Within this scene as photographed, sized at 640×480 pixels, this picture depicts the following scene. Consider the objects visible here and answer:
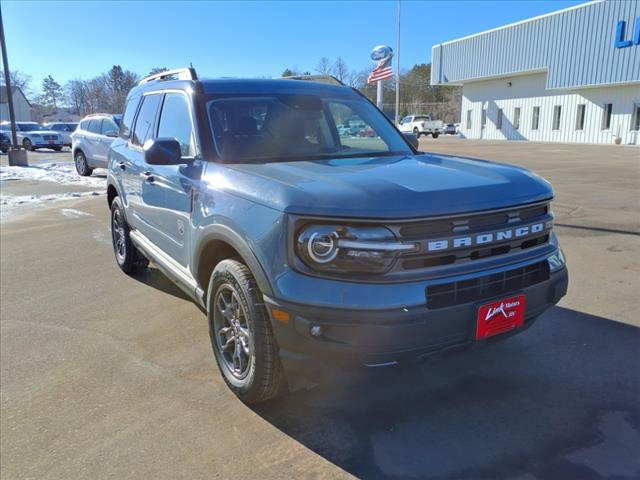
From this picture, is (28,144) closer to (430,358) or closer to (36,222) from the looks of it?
(36,222)

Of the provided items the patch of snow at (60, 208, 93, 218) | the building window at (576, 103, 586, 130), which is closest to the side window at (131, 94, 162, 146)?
the patch of snow at (60, 208, 93, 218)

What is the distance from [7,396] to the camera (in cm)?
347

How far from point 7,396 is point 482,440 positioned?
9.84 feet

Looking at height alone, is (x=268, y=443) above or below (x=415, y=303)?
below

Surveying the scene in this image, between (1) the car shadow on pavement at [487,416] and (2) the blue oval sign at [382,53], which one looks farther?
(2) the blue oval sign at [382,53]

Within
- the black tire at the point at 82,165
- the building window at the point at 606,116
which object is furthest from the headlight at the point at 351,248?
the building window at the point at 606,116

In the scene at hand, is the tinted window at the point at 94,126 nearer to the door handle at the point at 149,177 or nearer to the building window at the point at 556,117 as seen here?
the door handle at the point at 149,177

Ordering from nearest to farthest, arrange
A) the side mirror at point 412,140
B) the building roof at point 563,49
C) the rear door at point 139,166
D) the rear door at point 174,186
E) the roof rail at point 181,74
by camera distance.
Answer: the rear door at point 174,186 → the roof rail at point 181,74 → the side mirror at point 412,140 → the rear door at point 139,166 → the building roof at point 563,49

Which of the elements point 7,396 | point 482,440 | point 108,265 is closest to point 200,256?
point 7,396

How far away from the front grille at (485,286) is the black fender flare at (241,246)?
0.84 meters

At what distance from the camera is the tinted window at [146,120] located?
4.74 m

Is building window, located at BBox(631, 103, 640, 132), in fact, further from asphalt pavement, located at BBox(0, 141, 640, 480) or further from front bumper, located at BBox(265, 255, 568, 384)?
front bumper, located at BBox(265, 255, 568, 384)

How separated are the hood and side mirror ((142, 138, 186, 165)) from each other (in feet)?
0.98

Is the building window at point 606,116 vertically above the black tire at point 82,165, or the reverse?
the building window at point 606,116
